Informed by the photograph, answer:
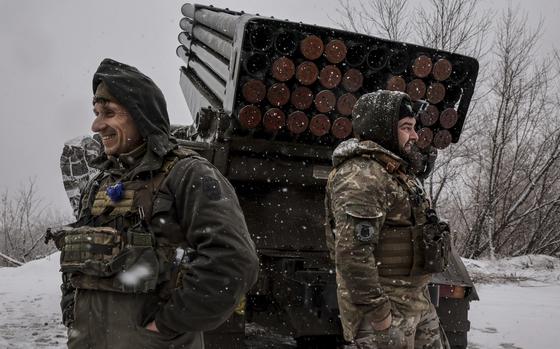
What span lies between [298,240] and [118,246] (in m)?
2.42

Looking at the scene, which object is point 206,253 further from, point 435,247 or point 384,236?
point 435,247

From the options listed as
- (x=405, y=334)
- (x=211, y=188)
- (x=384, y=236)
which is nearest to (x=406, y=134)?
(x=384, y=236)

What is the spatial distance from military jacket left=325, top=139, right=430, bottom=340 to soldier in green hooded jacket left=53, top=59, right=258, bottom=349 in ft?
2.57

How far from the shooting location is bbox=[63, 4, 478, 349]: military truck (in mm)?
3748

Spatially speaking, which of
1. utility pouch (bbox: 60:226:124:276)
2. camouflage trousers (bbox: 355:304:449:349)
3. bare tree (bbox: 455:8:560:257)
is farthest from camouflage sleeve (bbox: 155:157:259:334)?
bare tree (bbox: 455:8:560:257)

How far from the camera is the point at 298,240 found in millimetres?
4148

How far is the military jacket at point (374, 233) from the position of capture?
8.14 feet

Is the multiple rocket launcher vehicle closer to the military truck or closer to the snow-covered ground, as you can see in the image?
the military truck

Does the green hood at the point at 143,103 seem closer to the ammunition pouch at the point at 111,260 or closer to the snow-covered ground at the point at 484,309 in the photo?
the ammunition pouch at the point at 111,260

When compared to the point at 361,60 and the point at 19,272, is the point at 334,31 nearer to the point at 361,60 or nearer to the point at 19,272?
the point at 361,60

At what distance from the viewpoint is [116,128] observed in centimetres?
202

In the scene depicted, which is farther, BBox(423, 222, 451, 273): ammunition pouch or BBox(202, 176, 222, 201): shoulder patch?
BBox(423, 222, 451, 273): ammunition pouch

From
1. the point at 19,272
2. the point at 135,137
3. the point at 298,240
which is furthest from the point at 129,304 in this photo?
the point at 19,272

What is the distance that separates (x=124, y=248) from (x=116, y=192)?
0.69 ft
